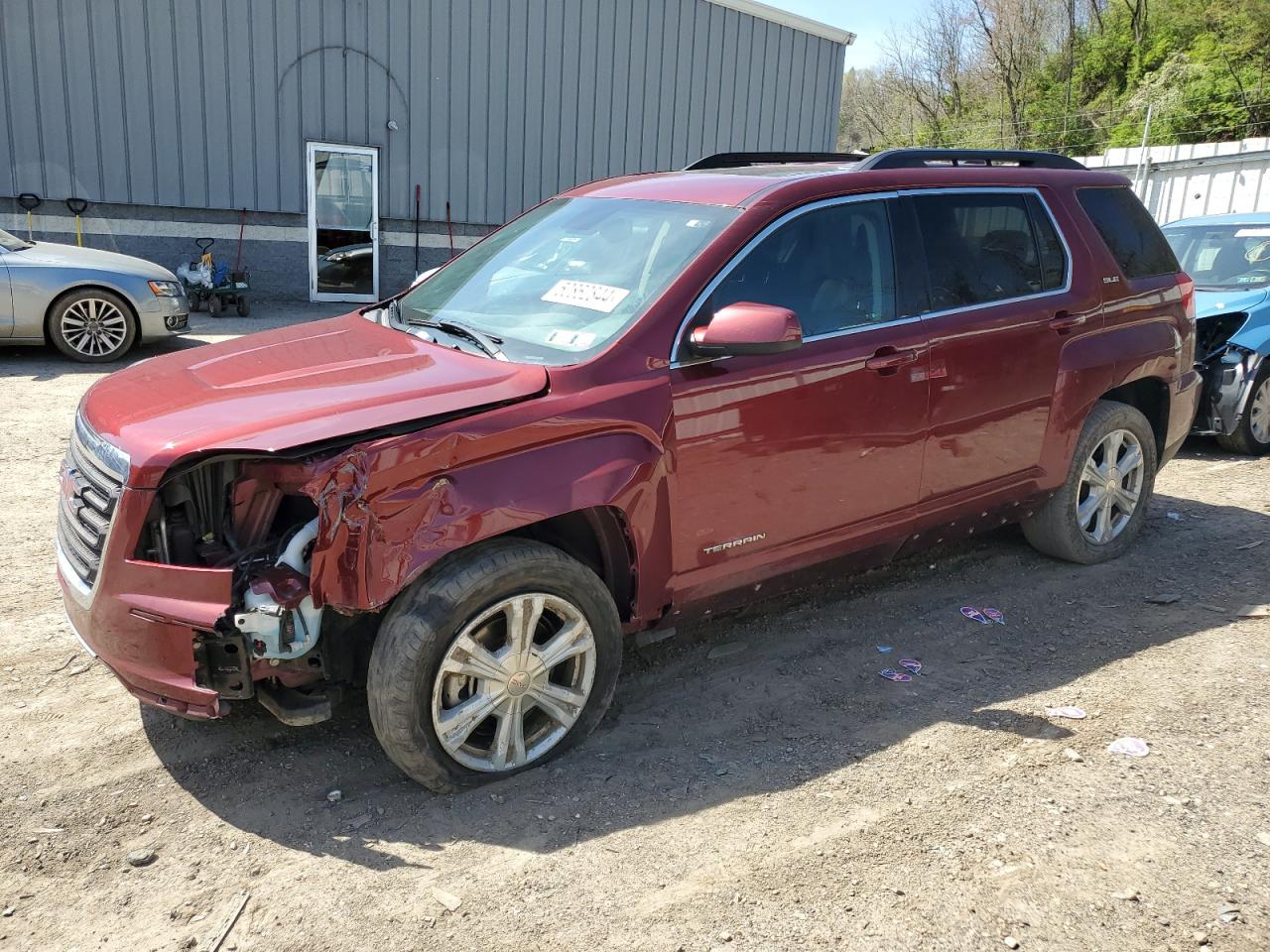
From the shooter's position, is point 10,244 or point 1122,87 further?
point 1122,87

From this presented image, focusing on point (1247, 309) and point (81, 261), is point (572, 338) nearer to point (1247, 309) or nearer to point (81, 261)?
point (1247, 309)

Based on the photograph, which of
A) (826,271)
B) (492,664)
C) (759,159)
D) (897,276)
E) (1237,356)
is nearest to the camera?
(492,664)

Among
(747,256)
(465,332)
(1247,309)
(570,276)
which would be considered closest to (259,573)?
(465,332)

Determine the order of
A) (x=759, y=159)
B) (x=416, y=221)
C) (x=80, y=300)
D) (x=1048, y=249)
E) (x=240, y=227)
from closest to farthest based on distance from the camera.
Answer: (x=1048, y=249) < (x=759, y=159) < (x=80, y=300) < (x=240, y=227) < (x=416, y=221)

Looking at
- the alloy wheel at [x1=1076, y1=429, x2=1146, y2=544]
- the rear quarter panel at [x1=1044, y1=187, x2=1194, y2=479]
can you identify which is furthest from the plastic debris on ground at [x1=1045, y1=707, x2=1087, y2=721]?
the alloy wheel at [x1=1076, y1=429, x2=1146, y2=544]

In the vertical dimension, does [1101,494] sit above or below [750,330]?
below

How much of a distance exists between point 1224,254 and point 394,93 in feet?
37.5

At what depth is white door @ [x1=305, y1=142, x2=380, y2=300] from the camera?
1489 cm

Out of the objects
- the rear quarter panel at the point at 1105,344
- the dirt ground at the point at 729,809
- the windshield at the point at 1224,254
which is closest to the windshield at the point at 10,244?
the dirt ground at the point at 729,809

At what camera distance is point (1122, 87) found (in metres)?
39.6

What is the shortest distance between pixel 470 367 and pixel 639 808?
152 centimetres

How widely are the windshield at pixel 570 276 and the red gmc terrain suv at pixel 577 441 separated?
0.02m

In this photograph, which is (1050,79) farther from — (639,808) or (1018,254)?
(639,808)

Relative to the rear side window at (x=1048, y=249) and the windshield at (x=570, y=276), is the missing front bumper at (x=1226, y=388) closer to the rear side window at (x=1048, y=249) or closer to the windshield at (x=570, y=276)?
the rear side window at (x=1048, y=249)
